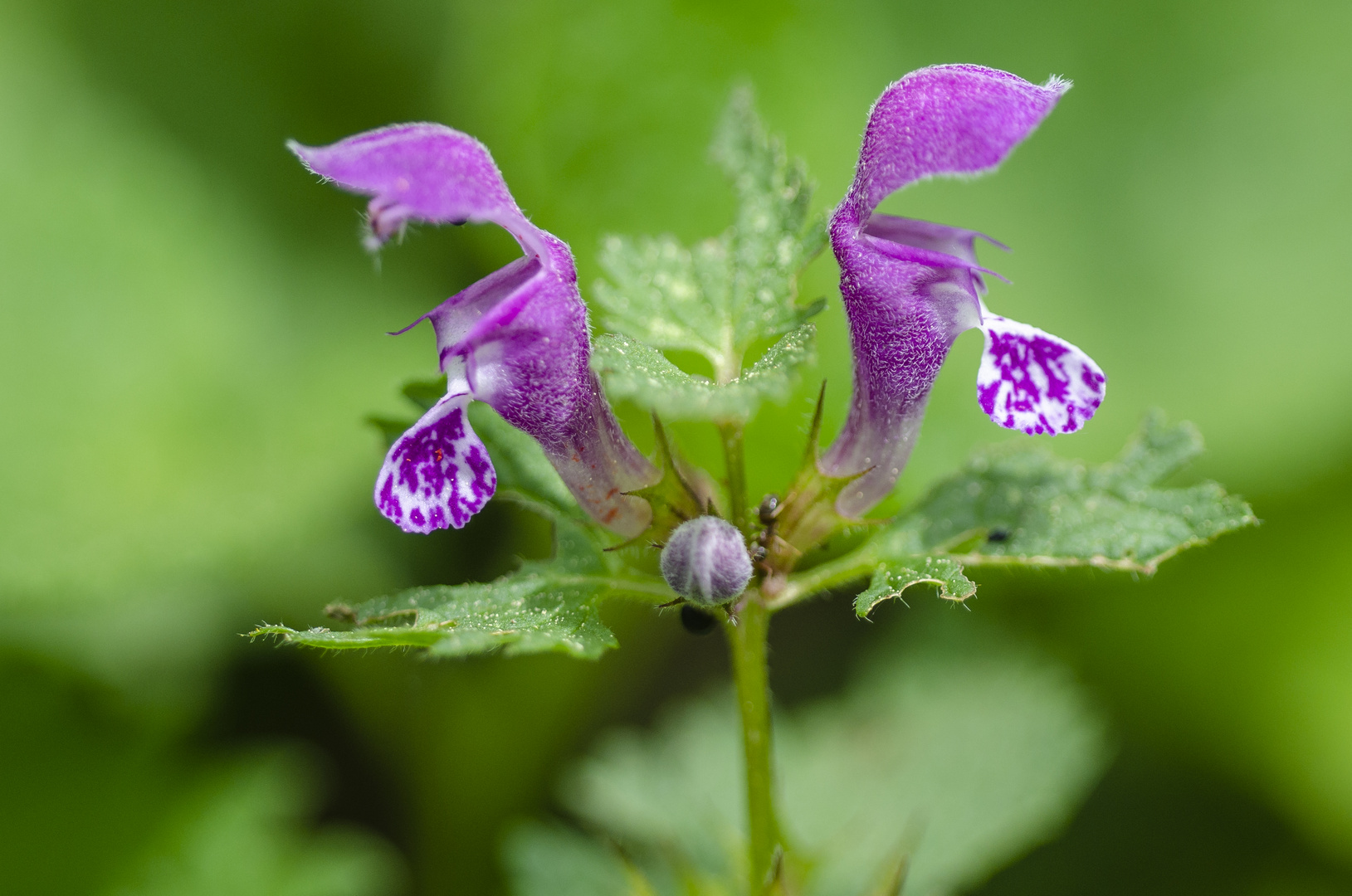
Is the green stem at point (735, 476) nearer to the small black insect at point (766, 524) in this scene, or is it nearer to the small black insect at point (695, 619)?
the small black insect at point (766, 524)

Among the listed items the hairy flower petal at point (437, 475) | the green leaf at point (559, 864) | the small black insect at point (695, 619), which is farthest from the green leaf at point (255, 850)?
the hairy flower petal at point (437, 475)

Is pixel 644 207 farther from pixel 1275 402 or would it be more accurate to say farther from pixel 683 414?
pixel 683 414

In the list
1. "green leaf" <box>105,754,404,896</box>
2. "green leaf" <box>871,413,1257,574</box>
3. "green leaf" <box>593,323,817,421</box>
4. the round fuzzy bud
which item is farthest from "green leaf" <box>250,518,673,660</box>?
"green leaf" <box>105,754,404,896</box>

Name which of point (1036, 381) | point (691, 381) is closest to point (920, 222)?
point (1036, 381)

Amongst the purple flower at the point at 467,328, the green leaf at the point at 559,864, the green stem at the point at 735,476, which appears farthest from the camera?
the green leaf at the point at 559,864

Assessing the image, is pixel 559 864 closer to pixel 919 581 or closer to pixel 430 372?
pixel 919 581

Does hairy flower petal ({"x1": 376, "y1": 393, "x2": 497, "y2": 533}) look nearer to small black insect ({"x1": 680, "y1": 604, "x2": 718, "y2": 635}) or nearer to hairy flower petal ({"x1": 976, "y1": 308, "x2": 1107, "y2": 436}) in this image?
small black insect ({"x1": 680, "y1": 604, "x2": 718, "y2": 635})
